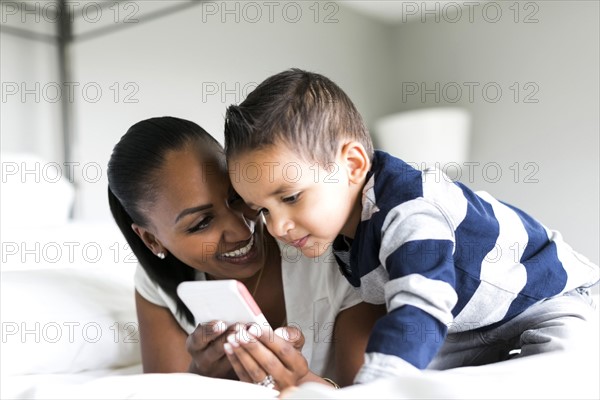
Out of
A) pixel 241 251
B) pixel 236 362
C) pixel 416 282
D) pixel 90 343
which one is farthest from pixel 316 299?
pixel 90 343

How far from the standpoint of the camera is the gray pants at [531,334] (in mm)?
826

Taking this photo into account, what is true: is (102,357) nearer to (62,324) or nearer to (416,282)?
(62,324)

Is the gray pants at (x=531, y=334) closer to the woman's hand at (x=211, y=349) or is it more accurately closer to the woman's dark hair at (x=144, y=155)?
the woman's hand at (x=211, y=349)

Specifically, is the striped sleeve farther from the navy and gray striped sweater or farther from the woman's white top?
the woman's white top

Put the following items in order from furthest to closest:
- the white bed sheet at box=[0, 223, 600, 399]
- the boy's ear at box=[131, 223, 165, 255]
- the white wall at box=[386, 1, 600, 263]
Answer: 1. the white wall at box=[386, 1, 600, 263]
2. the boy's ear at box=[131, 223, 165, 255]
3. the white bed sheet at box=[0, 223, 600, 399]

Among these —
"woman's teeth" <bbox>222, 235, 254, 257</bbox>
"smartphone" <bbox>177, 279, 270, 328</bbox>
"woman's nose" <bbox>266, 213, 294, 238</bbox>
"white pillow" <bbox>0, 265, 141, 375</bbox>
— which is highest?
"woman's nose" <bbox>266, 213, 294, 238</bbox>

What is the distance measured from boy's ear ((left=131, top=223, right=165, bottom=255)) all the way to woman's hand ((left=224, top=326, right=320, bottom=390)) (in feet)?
1.25

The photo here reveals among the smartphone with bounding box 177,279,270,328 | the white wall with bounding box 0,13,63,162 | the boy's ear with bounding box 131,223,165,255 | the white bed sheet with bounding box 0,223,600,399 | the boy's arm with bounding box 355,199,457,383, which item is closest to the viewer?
the white bed sheet with bounding box 0,223,600,399

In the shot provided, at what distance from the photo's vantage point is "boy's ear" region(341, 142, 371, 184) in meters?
0.90

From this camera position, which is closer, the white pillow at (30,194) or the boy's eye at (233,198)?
the boy's eye at (233,198)

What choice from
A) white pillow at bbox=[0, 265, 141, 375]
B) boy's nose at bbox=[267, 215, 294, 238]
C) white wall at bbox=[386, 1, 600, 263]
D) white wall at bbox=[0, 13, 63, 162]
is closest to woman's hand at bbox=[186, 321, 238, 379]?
boy's nose at bbox=[267, 215, 294, 238]

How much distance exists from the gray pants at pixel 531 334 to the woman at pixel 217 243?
0.13 metres

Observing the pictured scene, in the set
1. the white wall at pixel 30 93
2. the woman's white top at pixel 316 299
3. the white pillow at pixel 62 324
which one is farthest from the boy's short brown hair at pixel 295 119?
the white wall at pixel 30 93

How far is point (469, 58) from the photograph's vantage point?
3756 mm
